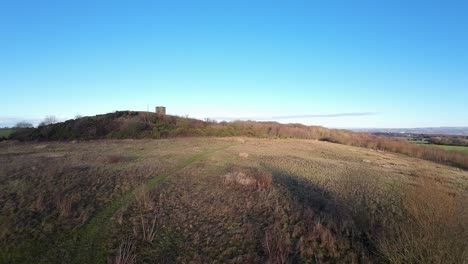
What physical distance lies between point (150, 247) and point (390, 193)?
12.2 meters

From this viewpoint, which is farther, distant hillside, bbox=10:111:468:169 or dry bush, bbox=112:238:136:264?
distant hillside, bbox=10:111:468:169

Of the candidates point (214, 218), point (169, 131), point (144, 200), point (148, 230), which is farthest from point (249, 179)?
point (169, 131)

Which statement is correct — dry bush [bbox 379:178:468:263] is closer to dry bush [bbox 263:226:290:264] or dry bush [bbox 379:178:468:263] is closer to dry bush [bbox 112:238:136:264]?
dry bush [bbox 263:226:290:264]

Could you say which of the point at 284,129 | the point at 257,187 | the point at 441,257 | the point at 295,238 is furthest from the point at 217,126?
the point at 441,257

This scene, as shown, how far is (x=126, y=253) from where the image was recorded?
841cm

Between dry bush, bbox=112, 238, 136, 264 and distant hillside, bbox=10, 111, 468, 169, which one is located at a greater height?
distant hillside, bbox=10, 111, 468, 169

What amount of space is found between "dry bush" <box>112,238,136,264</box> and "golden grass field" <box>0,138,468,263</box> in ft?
0.14

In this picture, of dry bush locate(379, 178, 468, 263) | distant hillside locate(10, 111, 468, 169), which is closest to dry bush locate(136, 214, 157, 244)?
dry bush locate(379, 178, 468, 263)

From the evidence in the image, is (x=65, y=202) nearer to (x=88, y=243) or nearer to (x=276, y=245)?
(x=88, y=243)

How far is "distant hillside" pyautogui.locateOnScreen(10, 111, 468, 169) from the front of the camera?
34.1 meters

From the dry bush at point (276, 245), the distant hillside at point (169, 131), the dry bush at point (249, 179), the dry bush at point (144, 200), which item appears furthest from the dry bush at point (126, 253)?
the distant hillside at point (169, 131)

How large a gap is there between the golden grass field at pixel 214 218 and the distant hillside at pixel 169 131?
1807 centimetres

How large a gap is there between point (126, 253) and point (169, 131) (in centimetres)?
2889

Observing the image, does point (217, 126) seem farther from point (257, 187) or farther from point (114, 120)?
point (257, 187)
